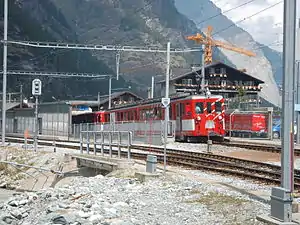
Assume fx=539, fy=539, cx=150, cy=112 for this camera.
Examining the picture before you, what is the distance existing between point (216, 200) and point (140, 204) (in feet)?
5.74

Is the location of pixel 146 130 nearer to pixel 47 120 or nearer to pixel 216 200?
pixel 216 200

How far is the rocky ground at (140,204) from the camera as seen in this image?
1077cm

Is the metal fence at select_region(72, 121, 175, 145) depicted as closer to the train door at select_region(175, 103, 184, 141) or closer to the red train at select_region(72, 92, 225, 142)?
the train door at select_region(175, 103, 184, 141)

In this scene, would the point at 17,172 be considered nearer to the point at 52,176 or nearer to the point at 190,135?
the point at 52,176

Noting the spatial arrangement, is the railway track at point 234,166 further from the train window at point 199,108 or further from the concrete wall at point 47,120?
the concrete wall at point 47,120

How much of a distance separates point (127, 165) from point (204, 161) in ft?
11.9

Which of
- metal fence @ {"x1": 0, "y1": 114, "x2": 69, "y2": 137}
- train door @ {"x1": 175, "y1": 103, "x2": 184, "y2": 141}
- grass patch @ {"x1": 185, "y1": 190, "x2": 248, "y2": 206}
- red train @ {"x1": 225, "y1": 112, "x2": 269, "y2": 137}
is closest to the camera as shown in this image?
grass patch @ {"x1": 185, "y1": 190, "x2": 248, "y2": 206}

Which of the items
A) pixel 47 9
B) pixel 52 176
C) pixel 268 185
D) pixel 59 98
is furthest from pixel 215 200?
pixel 47 9

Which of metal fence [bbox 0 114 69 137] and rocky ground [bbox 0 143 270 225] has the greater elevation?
metal fence [bbox 0 114 69 137]

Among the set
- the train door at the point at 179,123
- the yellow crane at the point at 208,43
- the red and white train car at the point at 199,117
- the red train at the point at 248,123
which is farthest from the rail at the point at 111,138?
the red train at the point at 248,123

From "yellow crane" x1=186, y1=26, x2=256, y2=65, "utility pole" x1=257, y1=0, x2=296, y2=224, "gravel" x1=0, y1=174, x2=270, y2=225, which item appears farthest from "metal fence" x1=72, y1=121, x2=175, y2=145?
"utility pole" x1=257, y1=0, x2=296, y2=224

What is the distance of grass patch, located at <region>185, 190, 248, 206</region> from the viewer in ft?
38.3

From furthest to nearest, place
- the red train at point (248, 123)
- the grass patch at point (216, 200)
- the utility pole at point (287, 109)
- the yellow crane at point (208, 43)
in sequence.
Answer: the yellow crane at point (208, 43)
the red train at point (248, 123)
the grass patch at point (216, 200)
the utility pole at point (287, 109)

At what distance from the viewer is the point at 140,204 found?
1245 cm
